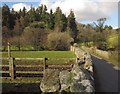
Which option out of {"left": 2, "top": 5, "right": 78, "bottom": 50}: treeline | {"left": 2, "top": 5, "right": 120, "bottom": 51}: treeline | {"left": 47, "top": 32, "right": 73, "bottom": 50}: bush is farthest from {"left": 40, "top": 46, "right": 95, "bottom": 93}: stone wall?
{"left": 47, "top": 32, "right": 73, "bottom": 50}: bush

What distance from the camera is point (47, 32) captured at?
235ft

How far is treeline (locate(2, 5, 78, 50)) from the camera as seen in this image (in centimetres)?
6091

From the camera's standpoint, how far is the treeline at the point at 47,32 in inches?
2375

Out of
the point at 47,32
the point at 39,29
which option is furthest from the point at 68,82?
the point at 47,32

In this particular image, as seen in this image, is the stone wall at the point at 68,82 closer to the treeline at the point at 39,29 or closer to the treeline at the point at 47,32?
the treeline at the point at 47,32

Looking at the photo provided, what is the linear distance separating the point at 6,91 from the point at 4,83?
182cm

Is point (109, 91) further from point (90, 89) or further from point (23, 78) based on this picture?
point (23, 78)

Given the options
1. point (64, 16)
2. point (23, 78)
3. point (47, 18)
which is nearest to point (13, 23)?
point (47, 18)

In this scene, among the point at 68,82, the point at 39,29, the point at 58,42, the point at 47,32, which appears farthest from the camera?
the point at 47,32

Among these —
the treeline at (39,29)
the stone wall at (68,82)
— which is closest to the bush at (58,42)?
the treeline at (39,29)

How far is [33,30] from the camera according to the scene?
64.6 meters

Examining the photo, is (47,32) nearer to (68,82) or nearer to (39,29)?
(39,29)

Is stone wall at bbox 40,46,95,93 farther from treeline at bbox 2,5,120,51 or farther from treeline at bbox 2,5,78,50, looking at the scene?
treeline at bbox 2,5,78,50

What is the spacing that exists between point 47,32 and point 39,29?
4.05m
